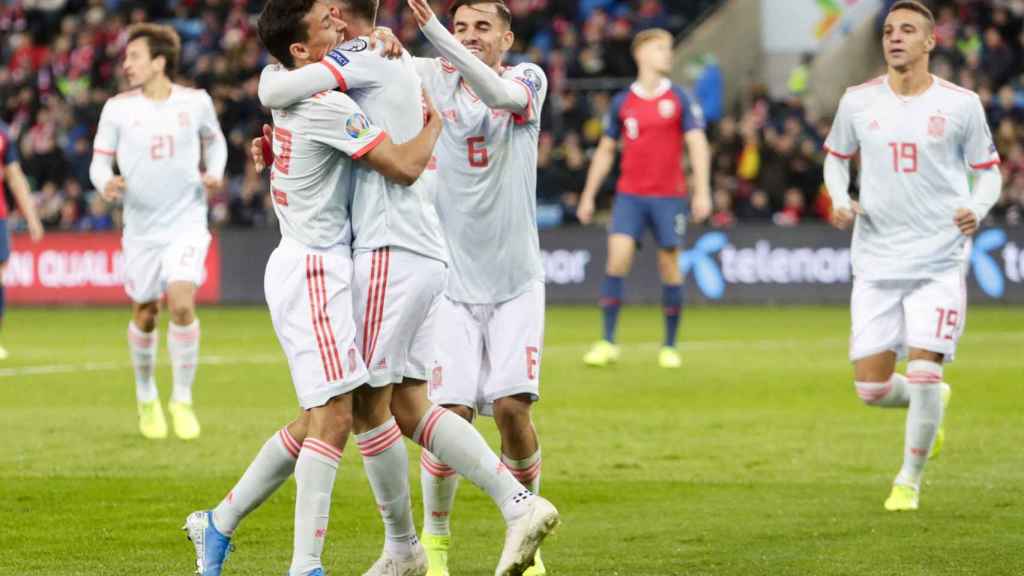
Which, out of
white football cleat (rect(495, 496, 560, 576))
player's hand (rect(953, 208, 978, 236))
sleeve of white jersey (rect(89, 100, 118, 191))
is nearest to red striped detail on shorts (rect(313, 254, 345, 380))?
white football cleat (rect(495, 496, 560, 576))

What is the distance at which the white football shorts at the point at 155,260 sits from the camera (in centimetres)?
1110

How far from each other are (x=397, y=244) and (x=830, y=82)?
23258 millimetres

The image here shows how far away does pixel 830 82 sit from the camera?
93.5ft

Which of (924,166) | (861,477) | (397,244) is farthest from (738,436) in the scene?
(397,244)

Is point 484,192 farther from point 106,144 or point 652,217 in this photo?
point 652,217

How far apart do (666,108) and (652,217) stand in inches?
39.2

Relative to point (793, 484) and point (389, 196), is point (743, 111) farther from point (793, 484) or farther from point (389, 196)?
point (389, 196)

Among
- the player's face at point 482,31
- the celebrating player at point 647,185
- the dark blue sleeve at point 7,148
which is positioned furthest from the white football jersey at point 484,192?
the dark blue sleeve at point 7,148

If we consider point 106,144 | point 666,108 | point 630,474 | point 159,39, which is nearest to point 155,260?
point 106,144

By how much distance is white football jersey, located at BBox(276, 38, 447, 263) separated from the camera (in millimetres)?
6047

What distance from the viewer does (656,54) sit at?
15141 millimetres

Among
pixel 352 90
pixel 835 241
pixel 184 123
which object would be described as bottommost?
pixel 835 241

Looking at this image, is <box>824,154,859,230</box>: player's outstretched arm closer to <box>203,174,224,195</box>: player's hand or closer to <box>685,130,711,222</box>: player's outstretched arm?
<box>203,174,224,195</box>: player's hand

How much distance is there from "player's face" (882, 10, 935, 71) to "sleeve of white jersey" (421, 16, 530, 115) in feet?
8.36
